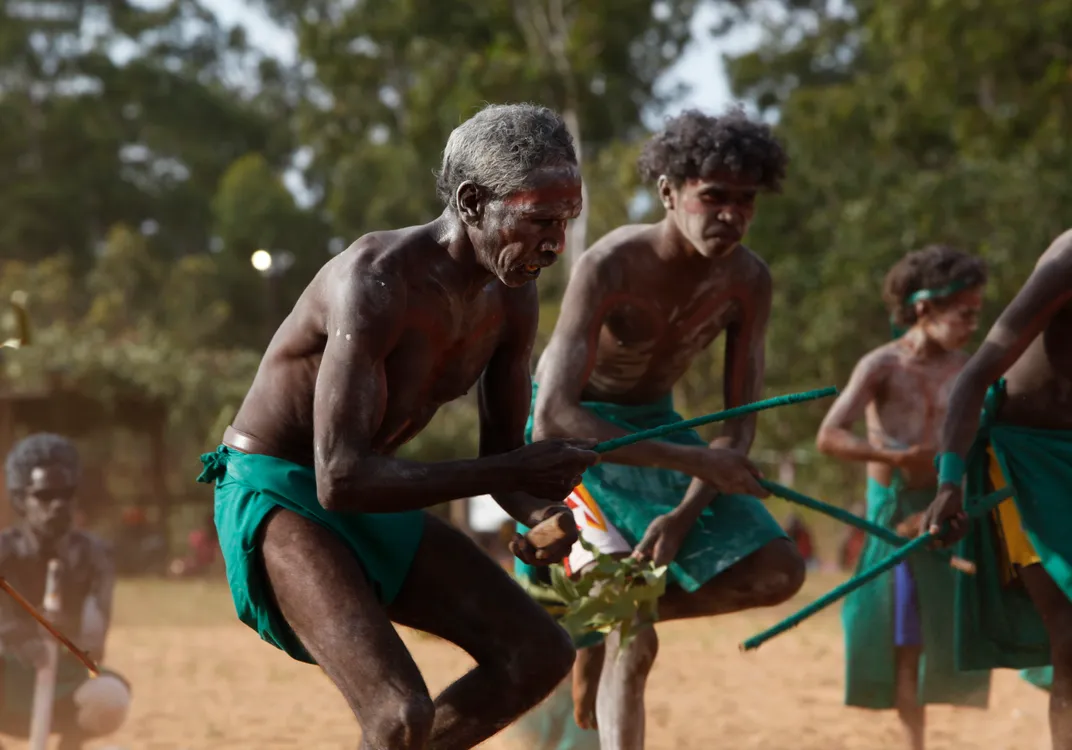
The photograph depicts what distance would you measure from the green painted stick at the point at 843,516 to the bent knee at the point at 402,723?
157 cm

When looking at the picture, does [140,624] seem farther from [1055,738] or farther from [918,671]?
[1055,738]

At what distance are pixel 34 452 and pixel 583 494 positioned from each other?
108 inches

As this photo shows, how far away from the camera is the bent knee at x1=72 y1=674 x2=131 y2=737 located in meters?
6.39

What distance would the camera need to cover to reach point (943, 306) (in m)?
6.88

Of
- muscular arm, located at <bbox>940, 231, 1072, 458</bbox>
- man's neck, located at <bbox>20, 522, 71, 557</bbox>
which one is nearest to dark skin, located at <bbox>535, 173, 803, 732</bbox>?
muscular arm, located at <bbox>940, 231, 1072, 458</bbox>

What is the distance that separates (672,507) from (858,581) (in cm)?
78

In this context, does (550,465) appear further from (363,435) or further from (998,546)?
(998,546)

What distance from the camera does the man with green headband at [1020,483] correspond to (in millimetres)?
4902

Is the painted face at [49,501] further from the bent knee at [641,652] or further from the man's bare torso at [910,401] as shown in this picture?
the man's bare torso at [910,401]

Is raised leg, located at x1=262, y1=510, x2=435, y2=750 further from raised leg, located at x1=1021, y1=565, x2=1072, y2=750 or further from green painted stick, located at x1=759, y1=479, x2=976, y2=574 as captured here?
raised leg, located at x1=1021, y1=565, x2=1072, y2=750

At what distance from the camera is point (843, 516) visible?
4992mm

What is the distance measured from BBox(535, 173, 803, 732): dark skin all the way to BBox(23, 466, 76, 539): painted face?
253 centimetres

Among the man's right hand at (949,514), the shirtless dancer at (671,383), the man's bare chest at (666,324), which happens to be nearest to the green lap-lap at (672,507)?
the shirtless dancer at (671,383)

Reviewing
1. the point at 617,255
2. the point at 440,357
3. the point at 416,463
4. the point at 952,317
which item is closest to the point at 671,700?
the point at 952,317
